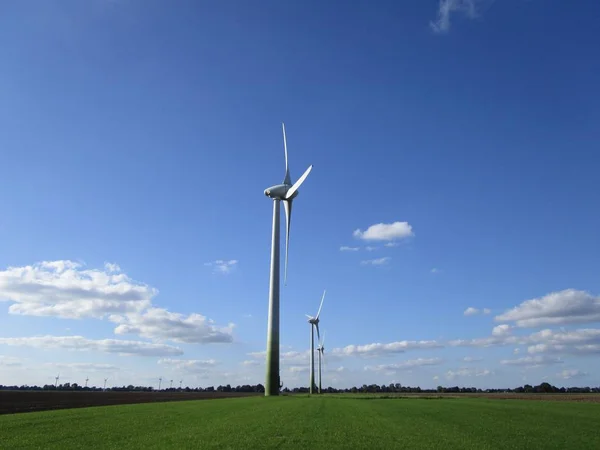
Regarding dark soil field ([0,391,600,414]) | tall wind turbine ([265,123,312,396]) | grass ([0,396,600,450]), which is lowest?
grass ([0,396,600,450])

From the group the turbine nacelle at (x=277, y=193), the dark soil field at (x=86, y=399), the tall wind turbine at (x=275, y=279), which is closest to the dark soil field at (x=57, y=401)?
the dark soil field at (x=86, y=399)

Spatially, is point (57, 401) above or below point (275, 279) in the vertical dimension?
below

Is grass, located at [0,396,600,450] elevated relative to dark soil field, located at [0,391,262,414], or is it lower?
lower

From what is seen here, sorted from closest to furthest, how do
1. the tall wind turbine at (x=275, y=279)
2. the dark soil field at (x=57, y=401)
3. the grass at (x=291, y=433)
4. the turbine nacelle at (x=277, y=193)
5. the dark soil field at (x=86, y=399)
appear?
Result: 1. the grass at (x=291, y=433)
2. the dark soil field at (x=57, y=401)
3. the dark soil field at (x=86, y=399)
4. the tall wind turbine at (x=275, y=279)
5. the turbine nacelle at (x=277, y=193)

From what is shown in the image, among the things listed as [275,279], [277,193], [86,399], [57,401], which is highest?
[277,193]

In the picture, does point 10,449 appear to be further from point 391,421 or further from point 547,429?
point 547,429

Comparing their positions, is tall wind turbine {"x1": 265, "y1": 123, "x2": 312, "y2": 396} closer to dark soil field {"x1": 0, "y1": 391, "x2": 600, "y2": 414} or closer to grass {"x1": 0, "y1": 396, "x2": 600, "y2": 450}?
dark soil field {"x1": 0, "y1": 391, "x2": 600, "y2": 414}

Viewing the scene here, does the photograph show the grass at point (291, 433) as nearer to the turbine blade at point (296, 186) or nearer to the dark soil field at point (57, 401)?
the dark soil field at point (57, 401)

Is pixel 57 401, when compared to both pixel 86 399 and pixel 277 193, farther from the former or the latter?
pixel 277 193

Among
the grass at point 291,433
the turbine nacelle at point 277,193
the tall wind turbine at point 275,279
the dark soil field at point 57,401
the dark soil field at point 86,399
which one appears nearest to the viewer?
the grass at point 291,433

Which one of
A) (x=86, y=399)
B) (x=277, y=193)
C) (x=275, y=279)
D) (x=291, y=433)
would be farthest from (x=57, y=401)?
(x=291, y=433)

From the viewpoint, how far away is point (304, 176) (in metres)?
86.4

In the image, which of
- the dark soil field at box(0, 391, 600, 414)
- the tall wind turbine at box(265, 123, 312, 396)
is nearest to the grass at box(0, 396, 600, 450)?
the dark soil field at box(0, 391, 600, 414)

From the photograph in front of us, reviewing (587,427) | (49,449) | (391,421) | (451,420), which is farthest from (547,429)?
(49,449)
